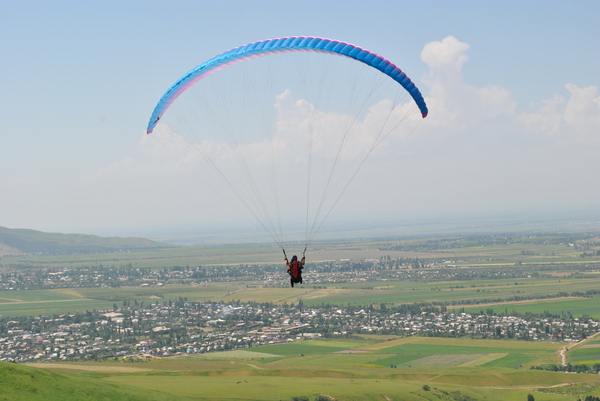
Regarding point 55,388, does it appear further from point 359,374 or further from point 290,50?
point 290,50

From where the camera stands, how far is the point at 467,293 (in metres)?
141

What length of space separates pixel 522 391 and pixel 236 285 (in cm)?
12472

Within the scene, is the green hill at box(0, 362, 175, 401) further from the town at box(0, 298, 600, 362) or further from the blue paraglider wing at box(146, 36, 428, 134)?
the town at box(0, 298, 600, 362)

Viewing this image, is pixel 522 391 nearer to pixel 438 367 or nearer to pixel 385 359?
pixel 438 367

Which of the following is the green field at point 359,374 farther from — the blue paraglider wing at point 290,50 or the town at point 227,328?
the blue paraglider wing at point 290,50

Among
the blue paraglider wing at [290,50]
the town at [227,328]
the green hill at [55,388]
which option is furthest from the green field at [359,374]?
the blue paraglider wing at [290,50]

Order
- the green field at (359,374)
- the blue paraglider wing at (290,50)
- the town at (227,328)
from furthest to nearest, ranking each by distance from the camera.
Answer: the town at (227,328) < the green field at (359,374) < the blue paraglider wing at (290,50)

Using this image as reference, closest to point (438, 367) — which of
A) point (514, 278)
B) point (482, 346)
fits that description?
point (482, 346)

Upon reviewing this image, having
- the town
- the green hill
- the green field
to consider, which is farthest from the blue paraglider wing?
the town

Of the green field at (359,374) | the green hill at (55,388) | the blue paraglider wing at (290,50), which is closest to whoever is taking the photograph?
the blue paraglider wing at (290,50)

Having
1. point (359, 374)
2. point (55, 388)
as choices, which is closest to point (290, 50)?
point (55, 388)

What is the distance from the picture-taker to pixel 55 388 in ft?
144

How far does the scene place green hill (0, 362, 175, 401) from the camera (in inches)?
1603

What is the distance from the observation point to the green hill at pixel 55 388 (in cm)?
4072
